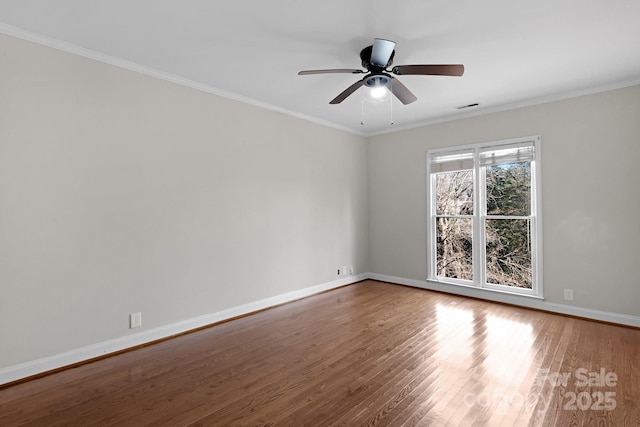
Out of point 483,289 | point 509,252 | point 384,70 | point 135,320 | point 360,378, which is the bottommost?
point 360,378

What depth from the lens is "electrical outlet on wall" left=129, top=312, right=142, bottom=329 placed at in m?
3.09

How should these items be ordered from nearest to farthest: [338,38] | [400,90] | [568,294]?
[338,38] < [400,90] < [568,294]

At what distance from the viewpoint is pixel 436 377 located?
2514 millimetres

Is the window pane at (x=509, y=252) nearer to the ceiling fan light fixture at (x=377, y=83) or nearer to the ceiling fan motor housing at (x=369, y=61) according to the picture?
the ceiling fan light fixture at (x=377, y=83)

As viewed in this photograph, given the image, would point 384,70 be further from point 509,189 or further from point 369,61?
point 509,189

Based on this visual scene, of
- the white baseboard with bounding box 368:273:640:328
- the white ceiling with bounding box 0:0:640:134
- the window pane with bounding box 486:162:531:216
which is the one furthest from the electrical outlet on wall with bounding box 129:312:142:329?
the window pane with bounding box 486:162:531:216

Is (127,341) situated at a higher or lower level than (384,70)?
lower

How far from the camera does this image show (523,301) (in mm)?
4277

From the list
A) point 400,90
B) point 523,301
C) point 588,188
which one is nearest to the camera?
point 400,90

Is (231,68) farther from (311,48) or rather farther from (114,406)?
(114,406)

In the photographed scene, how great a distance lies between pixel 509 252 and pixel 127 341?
477 centimetres

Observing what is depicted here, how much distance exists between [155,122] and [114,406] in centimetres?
253

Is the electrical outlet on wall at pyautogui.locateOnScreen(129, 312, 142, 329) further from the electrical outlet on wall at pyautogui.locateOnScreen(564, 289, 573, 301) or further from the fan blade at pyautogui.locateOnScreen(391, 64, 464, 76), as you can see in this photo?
the electrical outlet on wall at pyautogui.locateOnScreen(564, 289, 573, 301)

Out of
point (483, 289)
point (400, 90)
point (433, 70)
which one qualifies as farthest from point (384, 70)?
point (483, 289)
